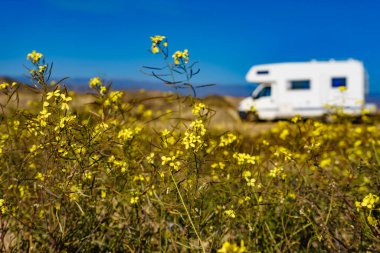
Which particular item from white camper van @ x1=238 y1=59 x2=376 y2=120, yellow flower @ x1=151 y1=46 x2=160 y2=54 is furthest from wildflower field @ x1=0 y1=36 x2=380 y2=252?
white camper van @ x1=238 y1=59 x2=376 y2=120

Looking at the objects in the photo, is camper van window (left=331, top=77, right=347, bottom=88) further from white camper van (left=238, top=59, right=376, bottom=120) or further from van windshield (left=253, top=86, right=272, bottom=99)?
van windshield (left=253, top=86, right=272, bottom=99)

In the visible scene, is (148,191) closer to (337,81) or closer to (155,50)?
(155,50)

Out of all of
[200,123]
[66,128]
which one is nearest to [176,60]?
[200,123]

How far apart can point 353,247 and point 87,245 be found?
60.5 inches

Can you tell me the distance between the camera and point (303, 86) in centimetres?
1983

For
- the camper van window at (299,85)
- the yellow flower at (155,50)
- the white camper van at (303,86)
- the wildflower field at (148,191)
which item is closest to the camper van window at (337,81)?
the white camper van at (303,86)

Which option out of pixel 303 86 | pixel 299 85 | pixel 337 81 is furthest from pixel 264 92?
pixel 337 81

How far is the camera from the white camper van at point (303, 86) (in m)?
19.5

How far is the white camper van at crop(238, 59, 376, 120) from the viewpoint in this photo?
19.5 meters

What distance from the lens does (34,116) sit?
8.72 feet

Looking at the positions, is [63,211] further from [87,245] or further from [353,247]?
[353,247]

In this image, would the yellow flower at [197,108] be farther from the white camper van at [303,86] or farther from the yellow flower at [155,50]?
the white camper van at [303,86]

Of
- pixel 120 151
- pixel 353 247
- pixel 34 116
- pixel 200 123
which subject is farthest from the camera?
pixel 120 151

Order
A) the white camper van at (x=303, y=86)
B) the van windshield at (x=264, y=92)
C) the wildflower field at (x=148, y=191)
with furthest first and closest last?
1. the van windshield at (x=264, y=92)
2. the white camper van at (x=303, y=86)
3. the wildflower field at (x=148, y=191)
